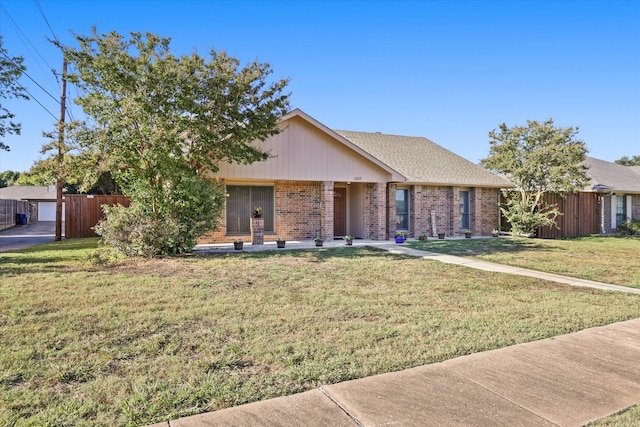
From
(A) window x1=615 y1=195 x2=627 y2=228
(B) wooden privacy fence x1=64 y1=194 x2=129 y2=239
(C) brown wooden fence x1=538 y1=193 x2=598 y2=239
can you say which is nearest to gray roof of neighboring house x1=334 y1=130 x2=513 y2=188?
(C) brown wooden fence x1=538 y1=193 x2=598 y2=239

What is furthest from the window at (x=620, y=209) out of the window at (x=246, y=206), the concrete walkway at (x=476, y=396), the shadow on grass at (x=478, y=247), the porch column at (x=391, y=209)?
the concrete walkway at (x=476, y=396)

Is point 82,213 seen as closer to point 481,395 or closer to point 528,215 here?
point 481,395

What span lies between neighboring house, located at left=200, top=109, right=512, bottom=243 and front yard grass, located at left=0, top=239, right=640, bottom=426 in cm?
628

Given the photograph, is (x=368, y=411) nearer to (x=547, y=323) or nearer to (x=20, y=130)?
(x=547, y=323)

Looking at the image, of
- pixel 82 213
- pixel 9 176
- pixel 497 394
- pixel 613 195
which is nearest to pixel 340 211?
pixel 82 213

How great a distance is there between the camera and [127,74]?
10.5 metres

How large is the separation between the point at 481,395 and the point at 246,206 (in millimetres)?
13102

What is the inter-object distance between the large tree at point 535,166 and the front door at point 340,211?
760 centimetres

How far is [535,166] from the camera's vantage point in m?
17.8

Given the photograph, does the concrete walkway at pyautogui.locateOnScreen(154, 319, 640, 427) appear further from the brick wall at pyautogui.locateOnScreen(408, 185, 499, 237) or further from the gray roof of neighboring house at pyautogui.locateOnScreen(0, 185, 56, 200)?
the gray roof of neighboring house at pyautogui.locateOnScreen(0, 185, 56, 200)

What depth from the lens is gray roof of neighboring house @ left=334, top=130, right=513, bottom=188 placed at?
59.0 feet

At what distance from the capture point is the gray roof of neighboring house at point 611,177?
21750mm

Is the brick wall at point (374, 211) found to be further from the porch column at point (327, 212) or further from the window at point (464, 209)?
the window at point (464, 209)

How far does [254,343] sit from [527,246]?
13.6m
